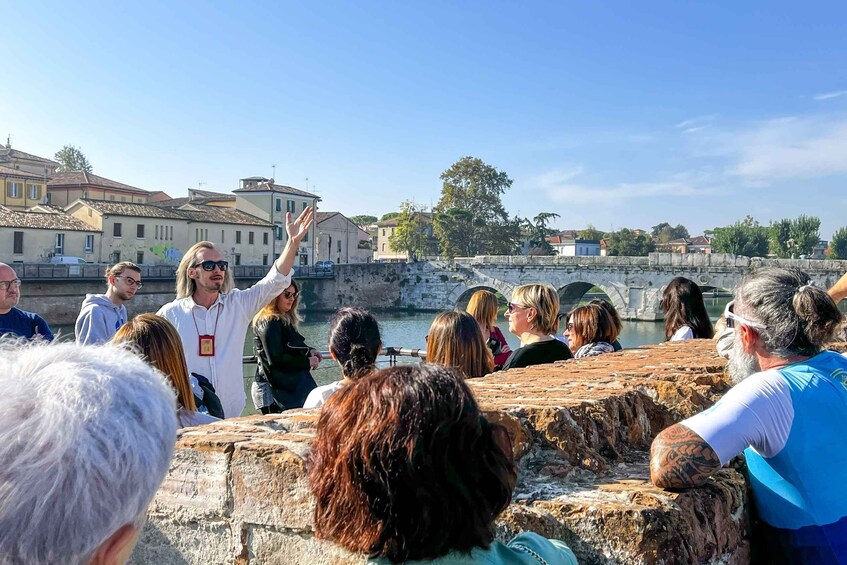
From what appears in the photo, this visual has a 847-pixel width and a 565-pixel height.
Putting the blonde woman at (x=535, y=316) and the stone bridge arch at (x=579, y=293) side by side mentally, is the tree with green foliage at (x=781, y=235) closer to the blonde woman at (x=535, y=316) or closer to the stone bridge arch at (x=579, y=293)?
the stone bridge arch at (x=579, y=293)

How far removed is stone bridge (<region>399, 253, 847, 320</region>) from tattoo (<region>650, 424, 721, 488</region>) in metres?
32.9

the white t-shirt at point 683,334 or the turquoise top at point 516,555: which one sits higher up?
the white t-shirt at point 683,334

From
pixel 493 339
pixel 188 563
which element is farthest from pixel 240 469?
pixel 493 339

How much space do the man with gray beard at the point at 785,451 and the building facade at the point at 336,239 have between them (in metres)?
55.1

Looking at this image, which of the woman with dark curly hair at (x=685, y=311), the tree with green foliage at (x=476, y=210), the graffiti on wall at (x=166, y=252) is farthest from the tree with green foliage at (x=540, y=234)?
the woman with dark curly hair at (x=685, y=311)

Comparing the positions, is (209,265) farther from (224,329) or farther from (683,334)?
(683,334)

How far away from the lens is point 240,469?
1.70 metres

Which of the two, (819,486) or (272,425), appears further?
(272,425)

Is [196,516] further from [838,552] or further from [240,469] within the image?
[838,552]

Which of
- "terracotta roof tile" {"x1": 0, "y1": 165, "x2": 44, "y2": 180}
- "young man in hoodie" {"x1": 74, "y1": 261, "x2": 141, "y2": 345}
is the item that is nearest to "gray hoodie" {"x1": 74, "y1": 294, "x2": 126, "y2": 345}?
"young man in hoodie" {"x1": 74, "y1": 261, "x2": 141, "y2": 345}

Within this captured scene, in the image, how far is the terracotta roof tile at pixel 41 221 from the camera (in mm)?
34625

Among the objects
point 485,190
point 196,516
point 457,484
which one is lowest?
point 196,516

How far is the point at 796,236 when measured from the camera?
6538 centimetres

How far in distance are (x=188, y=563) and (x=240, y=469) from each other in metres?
0.32
